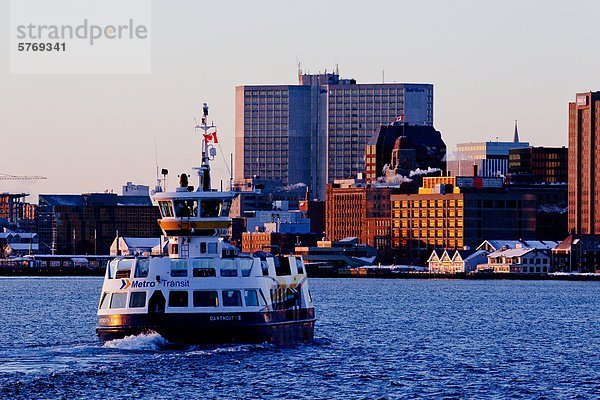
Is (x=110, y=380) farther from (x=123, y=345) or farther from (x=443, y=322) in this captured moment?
(x=443, y=322)

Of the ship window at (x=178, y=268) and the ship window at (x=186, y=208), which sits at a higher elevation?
the ship window at (x=186, y=208)

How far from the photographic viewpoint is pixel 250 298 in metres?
81.8

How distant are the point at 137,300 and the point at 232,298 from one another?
4.36 meters

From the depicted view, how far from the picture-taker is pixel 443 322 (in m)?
122

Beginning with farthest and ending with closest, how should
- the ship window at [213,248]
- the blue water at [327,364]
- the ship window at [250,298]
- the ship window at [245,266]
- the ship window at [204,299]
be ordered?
the ship window at [213,248] → the ship window at [245,266] → the ship window at [250,298] → the ship window at [204,299] → the blue water at [327,364]

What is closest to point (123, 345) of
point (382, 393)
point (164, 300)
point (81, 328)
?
point (164, 300)

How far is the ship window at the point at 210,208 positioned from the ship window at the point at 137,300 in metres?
6.86

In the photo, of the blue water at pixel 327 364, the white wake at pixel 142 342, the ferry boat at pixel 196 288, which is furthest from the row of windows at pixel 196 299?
the blue water at pixel 327 364

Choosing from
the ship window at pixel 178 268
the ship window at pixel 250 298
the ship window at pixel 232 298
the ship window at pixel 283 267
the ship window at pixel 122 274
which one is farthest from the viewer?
the ship window at pixel 283 267

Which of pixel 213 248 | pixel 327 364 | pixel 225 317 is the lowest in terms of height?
pixel 327 364

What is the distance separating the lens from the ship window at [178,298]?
80.1 metres

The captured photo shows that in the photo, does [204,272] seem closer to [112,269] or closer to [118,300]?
[118,300]

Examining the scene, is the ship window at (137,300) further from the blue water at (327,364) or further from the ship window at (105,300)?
the ship window at (105,300)

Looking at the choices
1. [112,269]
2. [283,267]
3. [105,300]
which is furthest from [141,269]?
[283,267]
